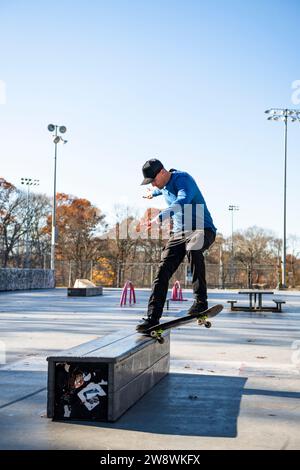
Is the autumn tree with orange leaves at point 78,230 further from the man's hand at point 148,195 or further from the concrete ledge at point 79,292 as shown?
the man's hand at point 148,195

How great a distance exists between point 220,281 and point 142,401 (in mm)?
42910

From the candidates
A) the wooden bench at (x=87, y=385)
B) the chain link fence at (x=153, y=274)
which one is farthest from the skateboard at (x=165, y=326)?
the chain link fence at (x=153, y=274)

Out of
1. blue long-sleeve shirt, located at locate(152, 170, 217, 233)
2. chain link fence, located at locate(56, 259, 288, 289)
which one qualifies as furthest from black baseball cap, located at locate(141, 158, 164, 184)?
chain link fence, located at locate(56, 259, 288, 289)

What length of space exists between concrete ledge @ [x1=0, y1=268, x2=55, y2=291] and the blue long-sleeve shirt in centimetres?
2518

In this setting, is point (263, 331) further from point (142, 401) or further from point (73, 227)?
point (73, 227)

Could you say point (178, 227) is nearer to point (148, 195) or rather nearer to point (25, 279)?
point (148, 195)

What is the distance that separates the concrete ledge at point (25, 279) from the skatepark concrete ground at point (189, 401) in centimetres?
2059

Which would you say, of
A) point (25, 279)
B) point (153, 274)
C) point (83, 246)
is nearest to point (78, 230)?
point (83, 246)

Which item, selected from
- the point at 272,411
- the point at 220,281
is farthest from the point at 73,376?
the point at 220,281

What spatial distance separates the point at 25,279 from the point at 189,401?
29215mm

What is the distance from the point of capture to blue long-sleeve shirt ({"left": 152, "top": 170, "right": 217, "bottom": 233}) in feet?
19.8

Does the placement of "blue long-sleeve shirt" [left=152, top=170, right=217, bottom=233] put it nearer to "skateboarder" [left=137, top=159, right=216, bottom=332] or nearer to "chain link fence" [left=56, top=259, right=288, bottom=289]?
"skateboarder" [left=137, top=159, right=216, bottom=332]

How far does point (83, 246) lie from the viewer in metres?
60.0

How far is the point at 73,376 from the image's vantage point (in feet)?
14.9
